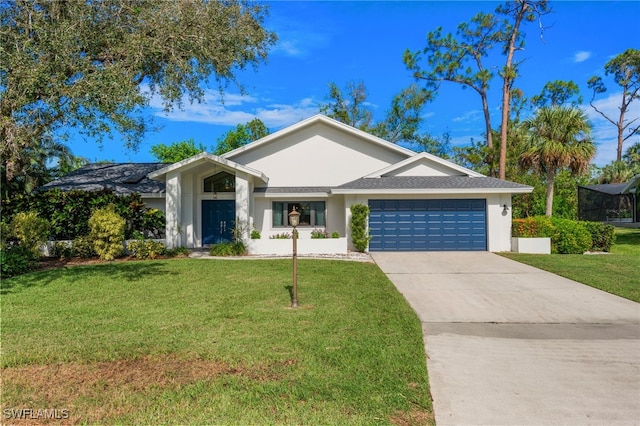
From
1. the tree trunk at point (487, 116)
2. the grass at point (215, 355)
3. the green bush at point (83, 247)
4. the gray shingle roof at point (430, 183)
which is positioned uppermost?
the tree trunk at point (487, 116)

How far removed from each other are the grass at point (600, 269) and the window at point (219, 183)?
41.6ft

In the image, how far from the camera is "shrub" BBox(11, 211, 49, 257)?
11734 mm

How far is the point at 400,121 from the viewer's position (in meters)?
33.0

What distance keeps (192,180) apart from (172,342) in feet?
42.3

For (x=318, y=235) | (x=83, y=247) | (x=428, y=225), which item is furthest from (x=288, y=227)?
(x=83, y=247)

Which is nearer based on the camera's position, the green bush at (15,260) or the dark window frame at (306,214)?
the green bush at (15,260)

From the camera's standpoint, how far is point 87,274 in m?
9.70

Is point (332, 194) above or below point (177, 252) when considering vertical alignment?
above

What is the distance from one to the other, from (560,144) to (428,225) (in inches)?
403

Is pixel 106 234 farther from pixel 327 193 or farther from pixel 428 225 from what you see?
pixel 428 225

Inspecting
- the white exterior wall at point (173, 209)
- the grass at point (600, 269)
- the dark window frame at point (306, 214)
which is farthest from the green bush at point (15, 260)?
the grass at point (600, 269)

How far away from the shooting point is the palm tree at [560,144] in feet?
61.7

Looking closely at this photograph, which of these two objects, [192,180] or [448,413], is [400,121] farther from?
[448,413]

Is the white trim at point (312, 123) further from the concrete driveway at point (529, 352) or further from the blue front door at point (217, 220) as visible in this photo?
the concrete driveway at point (529, 352)
